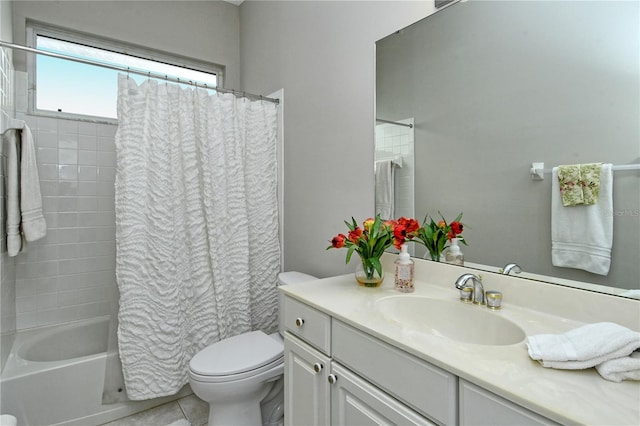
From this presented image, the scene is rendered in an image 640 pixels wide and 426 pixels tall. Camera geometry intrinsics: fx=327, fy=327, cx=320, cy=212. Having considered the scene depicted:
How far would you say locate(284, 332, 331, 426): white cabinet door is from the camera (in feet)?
3.64

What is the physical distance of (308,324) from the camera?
1188 mm

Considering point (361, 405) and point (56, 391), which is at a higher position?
Result: point (361, 405)

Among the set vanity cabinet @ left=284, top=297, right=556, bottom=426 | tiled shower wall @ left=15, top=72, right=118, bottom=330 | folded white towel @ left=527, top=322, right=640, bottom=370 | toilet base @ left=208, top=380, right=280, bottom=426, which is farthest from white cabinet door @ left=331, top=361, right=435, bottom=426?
tiled shower wall @ left=15, top=72, right=118, bottom=330

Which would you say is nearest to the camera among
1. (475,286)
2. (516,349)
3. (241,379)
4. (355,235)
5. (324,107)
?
(516,349)

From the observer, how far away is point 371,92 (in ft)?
5.36

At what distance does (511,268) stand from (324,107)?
1301 millimetres

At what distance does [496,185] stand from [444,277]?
1.35 ft

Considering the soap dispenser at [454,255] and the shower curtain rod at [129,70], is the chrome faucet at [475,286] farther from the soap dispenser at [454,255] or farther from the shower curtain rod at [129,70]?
the shower curtain rod at [129,70]

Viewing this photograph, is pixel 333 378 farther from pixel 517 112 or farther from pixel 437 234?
pixel 517 112

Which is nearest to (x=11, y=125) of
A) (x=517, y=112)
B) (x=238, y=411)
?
(x=238, y=411)

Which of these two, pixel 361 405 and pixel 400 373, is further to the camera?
pixel 361 405

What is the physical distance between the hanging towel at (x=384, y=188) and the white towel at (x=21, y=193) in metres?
1.93

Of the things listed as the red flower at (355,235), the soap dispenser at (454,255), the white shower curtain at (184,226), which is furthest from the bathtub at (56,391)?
the soap dispenser at (454,255)

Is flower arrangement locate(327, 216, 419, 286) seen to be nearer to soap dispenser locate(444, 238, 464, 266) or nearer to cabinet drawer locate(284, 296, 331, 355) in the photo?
soap dispenser locate(444, 238, 464, 266)
